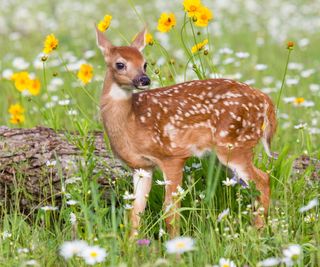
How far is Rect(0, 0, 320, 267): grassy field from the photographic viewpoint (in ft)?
15.4

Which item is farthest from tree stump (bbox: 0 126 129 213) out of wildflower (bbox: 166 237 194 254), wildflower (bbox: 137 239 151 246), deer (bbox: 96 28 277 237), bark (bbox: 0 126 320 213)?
wildflower (bbox: 166 237 194 254)

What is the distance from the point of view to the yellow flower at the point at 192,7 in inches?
224

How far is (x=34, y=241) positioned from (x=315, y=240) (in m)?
1.63

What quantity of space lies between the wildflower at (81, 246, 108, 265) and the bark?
1421 millimetres

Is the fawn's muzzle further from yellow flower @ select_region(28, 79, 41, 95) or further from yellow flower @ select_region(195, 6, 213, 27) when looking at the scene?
yellow flower @ select_region(28, 79, 41, 95)

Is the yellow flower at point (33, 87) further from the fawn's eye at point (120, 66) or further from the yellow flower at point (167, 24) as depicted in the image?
the fawn's eye at point (120, 66)

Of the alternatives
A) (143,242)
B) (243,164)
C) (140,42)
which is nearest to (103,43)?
(140,42)

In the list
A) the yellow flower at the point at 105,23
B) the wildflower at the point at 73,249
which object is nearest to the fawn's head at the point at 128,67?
the yellow flower at the point at 105,23

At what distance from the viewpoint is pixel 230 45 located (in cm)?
1212

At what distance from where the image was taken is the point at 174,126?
5.43 metres

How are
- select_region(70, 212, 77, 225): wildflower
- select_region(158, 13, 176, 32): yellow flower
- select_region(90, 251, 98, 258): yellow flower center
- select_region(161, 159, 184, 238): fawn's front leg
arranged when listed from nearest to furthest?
select_region(90, 251, 98, 258): yellow flower center
select_region(70, 212, 77, 225): wildflower
select_region(161, 159, 184, 238): fawn's front leg
select_region(158, 13, 176, 32): yellow flower

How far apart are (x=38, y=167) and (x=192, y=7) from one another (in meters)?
1.53

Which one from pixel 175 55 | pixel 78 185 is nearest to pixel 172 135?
pixel 78 185

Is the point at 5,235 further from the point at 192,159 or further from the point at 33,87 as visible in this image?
the point at 33,87
